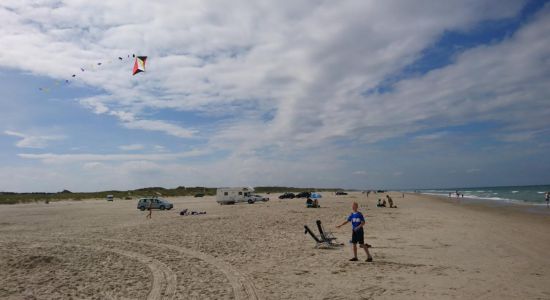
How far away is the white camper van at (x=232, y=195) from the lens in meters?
51.5

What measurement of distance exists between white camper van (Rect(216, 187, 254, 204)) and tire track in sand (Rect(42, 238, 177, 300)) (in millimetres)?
36881

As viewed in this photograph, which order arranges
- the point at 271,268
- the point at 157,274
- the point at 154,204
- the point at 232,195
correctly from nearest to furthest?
the point at 157,274, the point at 271,268, the point at 154,204, the point at 232,195

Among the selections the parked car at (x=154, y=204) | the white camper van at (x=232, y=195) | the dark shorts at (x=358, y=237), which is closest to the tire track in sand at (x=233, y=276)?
the dark shorts at (x=358, y=237)

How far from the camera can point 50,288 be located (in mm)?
9109

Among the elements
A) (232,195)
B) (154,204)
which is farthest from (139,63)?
(232,195)

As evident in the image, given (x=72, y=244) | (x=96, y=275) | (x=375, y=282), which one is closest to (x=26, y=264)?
(x=96, y=275)

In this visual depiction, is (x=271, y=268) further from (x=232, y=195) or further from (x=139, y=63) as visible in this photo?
(x=232, y=195)

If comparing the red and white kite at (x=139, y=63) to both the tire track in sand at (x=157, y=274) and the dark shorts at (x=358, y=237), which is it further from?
the dark shorts at (x=358, y=237)

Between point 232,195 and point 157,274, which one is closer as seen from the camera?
point 157,274

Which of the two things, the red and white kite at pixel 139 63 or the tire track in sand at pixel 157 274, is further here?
the red and white kite at pixel 139 63

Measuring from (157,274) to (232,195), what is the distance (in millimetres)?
41685

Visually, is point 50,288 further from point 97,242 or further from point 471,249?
point 471,249

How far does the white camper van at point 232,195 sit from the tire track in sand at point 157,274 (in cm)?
3688

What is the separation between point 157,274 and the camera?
33.9ft
